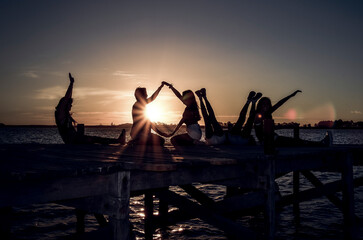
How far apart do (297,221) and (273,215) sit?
7.34 m

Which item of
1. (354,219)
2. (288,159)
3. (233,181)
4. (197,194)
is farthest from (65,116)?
(354,219)

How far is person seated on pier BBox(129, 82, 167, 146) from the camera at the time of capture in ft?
29.2

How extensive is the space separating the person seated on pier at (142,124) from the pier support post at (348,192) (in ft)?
16.1

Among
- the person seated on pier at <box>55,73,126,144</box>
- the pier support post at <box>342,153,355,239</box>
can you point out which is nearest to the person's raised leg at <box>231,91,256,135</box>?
the pier support post at <box>342,153,355,239</box>

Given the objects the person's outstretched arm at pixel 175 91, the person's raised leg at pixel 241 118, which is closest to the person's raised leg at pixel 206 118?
the person's outstretched arm at pixel 175 91

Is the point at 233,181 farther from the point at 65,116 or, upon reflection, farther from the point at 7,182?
the point at 65,116

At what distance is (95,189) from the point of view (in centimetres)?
363

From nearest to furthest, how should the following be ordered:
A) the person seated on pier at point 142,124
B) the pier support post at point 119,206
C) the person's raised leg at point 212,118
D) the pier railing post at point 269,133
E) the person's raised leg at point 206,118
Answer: the pier support post at point 119,206
the pier railing post at point 269,133
the person seated on pier at point 142,124
the person's raised leg at point 212,118
the person's raised leg at point 206,118

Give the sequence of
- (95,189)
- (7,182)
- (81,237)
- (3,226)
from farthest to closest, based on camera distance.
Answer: (3,226) → (81,237) → (95,189) → (7,182)

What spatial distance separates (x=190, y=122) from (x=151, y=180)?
16.4 feet

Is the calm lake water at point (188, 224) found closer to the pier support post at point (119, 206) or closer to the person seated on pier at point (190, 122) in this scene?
the person seated on pier at point (190, 122)

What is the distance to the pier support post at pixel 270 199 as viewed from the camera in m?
5.60

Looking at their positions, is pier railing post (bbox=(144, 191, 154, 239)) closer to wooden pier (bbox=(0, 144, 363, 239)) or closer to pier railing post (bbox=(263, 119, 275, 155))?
wooden pier (bbox=(0, 144, 363, 239))

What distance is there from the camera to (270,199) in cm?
567
